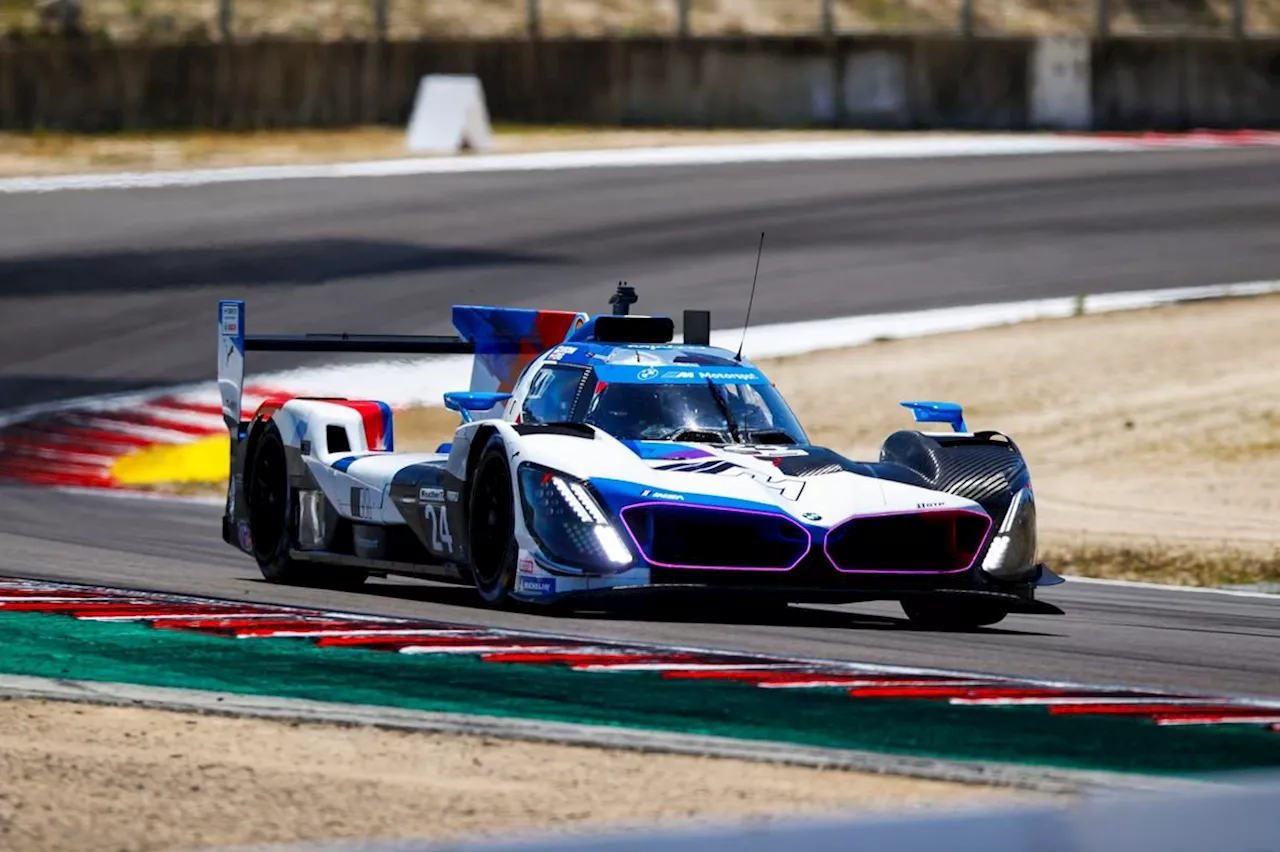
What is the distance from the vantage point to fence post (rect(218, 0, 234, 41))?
35312 millimetres

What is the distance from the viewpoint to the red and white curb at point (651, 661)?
7.46 m

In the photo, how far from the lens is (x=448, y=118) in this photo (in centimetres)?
3359

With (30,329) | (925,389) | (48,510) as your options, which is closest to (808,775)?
(48,510)

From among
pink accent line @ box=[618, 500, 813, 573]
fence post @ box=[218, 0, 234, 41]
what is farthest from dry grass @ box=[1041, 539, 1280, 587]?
fence post @ box=[218, 0, 234, 41]

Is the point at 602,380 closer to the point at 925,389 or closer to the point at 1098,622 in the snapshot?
the point at 1098,622

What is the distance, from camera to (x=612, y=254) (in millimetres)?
26531

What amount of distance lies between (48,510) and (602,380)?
701cm

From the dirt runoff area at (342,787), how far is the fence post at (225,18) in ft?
96.7

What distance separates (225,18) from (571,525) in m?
27.6

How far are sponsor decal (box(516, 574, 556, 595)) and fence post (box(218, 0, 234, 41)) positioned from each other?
27067 millimetres

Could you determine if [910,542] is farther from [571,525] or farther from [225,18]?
[225,18]

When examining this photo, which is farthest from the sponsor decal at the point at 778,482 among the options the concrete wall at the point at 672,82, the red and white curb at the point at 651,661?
the concrete wall at the point at 672,82

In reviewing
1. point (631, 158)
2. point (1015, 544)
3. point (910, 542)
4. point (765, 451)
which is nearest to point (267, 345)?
point (765, 451)

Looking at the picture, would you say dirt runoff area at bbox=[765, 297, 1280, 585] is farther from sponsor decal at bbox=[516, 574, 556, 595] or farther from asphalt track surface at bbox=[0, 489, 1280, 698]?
sponsor decal at bbox=[516, 574, 556, 595]
